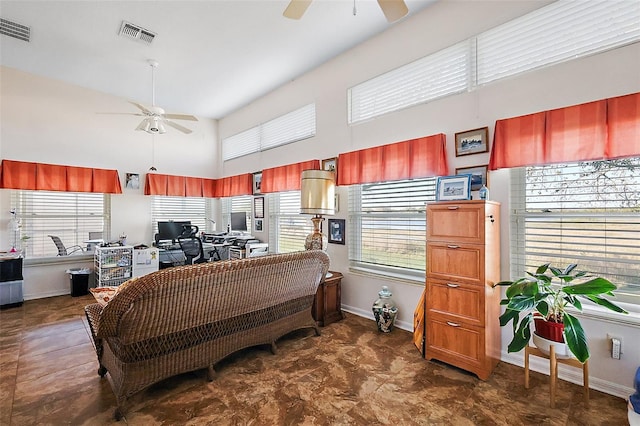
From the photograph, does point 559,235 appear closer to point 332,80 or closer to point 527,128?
point 527,128

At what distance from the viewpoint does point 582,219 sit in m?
2.41

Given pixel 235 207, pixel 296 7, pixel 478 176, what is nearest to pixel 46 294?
pixel 235 207

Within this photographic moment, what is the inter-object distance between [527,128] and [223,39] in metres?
3.57

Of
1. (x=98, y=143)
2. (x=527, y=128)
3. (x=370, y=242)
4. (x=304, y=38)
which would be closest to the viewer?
(x=527, y=128)

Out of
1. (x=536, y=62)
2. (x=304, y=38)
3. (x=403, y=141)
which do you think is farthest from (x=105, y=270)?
(x=536, y=62)

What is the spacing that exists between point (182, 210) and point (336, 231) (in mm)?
4024

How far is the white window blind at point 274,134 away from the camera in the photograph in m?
4.69

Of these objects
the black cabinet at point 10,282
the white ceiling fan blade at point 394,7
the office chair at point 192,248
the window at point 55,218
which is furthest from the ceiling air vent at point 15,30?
the white ceiling fan blade at point 394,7

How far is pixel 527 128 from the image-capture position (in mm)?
2502

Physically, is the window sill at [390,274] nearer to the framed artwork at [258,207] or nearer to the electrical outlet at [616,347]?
the electrical outlet at [616,347]

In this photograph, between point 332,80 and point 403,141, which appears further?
point 332,80

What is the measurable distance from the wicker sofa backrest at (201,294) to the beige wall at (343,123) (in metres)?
1.42

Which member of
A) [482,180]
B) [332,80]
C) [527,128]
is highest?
[332,80]

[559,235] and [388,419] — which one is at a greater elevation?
[559,235]
